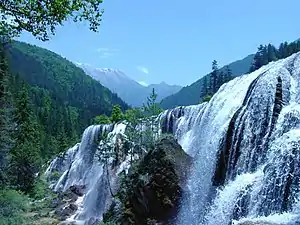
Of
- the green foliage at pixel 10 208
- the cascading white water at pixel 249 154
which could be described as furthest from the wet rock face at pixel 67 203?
the cascading white water at pixel 249 154

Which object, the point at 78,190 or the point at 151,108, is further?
the point at 78,190

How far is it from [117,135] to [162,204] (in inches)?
679

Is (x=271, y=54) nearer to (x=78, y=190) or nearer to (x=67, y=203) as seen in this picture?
(x=78, y=190)

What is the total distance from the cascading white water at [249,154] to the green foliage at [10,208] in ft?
37.5

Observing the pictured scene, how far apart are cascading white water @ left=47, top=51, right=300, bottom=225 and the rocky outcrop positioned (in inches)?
27.5

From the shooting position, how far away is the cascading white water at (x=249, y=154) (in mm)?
14344

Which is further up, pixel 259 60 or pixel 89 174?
pixel 259 60

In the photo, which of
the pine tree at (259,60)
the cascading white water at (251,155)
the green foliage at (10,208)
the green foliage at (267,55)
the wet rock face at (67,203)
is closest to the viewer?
the cascading white water at (251,155)

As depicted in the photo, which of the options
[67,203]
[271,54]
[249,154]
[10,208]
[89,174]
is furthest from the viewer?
[271,54]

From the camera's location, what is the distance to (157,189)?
22.6 meters

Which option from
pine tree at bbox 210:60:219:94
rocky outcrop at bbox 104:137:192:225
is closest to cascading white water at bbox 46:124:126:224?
rocky outcrop at bbox 104:137:192:225

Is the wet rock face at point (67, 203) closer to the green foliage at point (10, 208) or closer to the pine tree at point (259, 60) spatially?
the green foliage at point (10, 208)

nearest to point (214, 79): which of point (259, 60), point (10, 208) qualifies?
point (259, 60)

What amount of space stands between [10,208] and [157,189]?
11.8 metres
